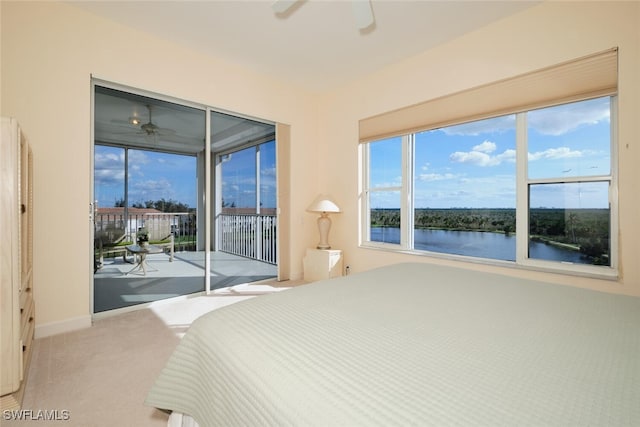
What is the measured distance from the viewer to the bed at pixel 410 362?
59 cm

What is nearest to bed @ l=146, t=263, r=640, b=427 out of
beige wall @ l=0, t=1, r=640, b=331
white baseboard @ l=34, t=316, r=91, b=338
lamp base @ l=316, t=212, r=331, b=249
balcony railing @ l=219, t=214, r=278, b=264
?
beige wall @ l=0, t=1, r=640, b=331

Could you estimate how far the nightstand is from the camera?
374 cm

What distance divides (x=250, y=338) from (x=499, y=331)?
2.75ft

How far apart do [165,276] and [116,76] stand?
2115 millimetres

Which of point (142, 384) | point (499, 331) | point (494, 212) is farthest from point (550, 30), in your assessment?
point (142, 384)

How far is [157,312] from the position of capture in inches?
109

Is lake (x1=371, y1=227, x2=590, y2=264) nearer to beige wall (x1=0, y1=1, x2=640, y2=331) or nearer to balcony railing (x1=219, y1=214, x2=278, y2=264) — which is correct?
beige wall (x1=0, y1=1, x2=640, y2=331)

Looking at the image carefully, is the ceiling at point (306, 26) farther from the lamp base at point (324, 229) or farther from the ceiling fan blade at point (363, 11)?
the lamp base at point (324, 229)

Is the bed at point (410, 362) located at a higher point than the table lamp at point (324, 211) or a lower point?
lower

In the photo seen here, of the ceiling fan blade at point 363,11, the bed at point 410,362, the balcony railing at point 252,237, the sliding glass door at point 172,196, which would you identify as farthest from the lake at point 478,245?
the ceiling fan blade at point 363,11

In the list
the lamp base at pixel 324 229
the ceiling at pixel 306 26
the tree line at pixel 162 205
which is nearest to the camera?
the ceiling at pixel 306 26

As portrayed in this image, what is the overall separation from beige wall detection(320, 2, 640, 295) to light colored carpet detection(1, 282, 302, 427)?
2.43 metres

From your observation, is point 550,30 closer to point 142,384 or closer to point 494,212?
point 494,212

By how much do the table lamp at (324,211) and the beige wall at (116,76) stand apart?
1.12m
